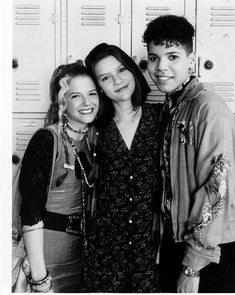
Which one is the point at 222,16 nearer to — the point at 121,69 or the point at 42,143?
the point at 121,69

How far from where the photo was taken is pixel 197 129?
50.1 inches

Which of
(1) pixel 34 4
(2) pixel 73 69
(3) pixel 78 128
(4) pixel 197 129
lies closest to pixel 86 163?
(3) pixel 78 128

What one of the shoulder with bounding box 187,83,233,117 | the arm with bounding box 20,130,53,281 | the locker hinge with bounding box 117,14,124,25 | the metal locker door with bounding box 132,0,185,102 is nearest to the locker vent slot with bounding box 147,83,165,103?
the metal locker door with bounding box 132,0,185,102

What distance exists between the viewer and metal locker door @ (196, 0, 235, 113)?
175 centimetres

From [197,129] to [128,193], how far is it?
35cm

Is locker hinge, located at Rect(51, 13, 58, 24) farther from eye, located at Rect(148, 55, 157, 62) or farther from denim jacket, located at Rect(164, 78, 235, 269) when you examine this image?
denim jacket, located at Rect(164, 78, 235, 269)

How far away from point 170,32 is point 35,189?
699mm

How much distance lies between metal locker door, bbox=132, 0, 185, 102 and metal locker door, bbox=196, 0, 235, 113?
112 mm

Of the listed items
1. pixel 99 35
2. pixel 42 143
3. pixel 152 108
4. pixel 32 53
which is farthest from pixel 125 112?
pixel 32 53

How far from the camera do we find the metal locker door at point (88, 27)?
173 centimetres

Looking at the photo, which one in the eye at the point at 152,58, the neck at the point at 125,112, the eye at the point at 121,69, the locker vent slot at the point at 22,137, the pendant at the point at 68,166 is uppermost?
the eye at the point at 152,58

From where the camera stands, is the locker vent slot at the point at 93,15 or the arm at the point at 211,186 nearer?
the arm at the point at 211,186

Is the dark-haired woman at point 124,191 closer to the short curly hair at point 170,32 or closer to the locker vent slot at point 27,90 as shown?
the short curly hair at point 170,32

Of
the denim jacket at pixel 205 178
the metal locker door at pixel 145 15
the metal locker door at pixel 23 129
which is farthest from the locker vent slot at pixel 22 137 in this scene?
the denim jacket at pixel 205 178
